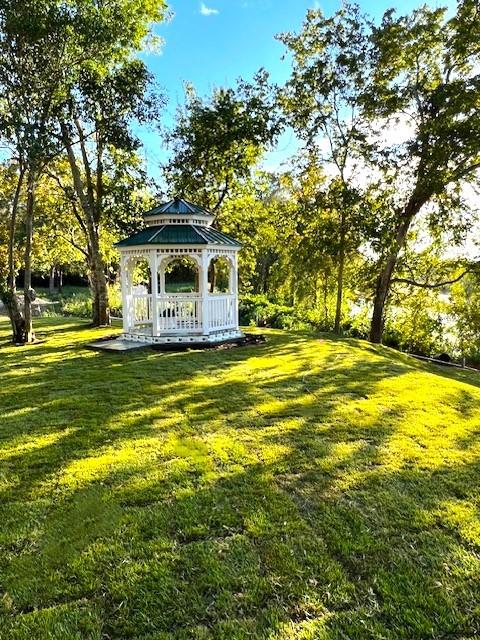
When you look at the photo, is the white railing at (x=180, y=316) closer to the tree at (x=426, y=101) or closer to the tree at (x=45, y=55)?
the tree at (x=45, y=55)

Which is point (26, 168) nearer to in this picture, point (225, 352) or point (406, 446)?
point (225, 352)

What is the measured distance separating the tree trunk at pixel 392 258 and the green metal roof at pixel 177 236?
5527 millimetres

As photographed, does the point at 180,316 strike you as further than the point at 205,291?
Yes

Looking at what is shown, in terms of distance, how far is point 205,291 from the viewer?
1040 cm

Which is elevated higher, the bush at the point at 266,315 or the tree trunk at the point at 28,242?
the tree trunk at the point at 28,242

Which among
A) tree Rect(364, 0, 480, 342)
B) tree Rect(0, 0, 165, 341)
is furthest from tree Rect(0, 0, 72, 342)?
tree Rect(364, 0, 480, 342)

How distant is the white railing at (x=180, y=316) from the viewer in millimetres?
10511

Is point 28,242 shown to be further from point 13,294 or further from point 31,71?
point 31,71

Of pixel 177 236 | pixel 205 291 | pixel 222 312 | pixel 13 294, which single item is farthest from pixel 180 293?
pixel 13 294

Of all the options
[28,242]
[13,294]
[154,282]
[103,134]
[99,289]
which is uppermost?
[103,134]

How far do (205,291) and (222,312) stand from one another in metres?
0.89

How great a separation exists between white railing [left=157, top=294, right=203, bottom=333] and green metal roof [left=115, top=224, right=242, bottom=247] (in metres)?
1.29

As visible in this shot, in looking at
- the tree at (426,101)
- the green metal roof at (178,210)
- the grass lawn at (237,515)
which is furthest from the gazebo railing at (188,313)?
the tree at (426,101)

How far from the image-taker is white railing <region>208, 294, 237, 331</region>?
423 inches
